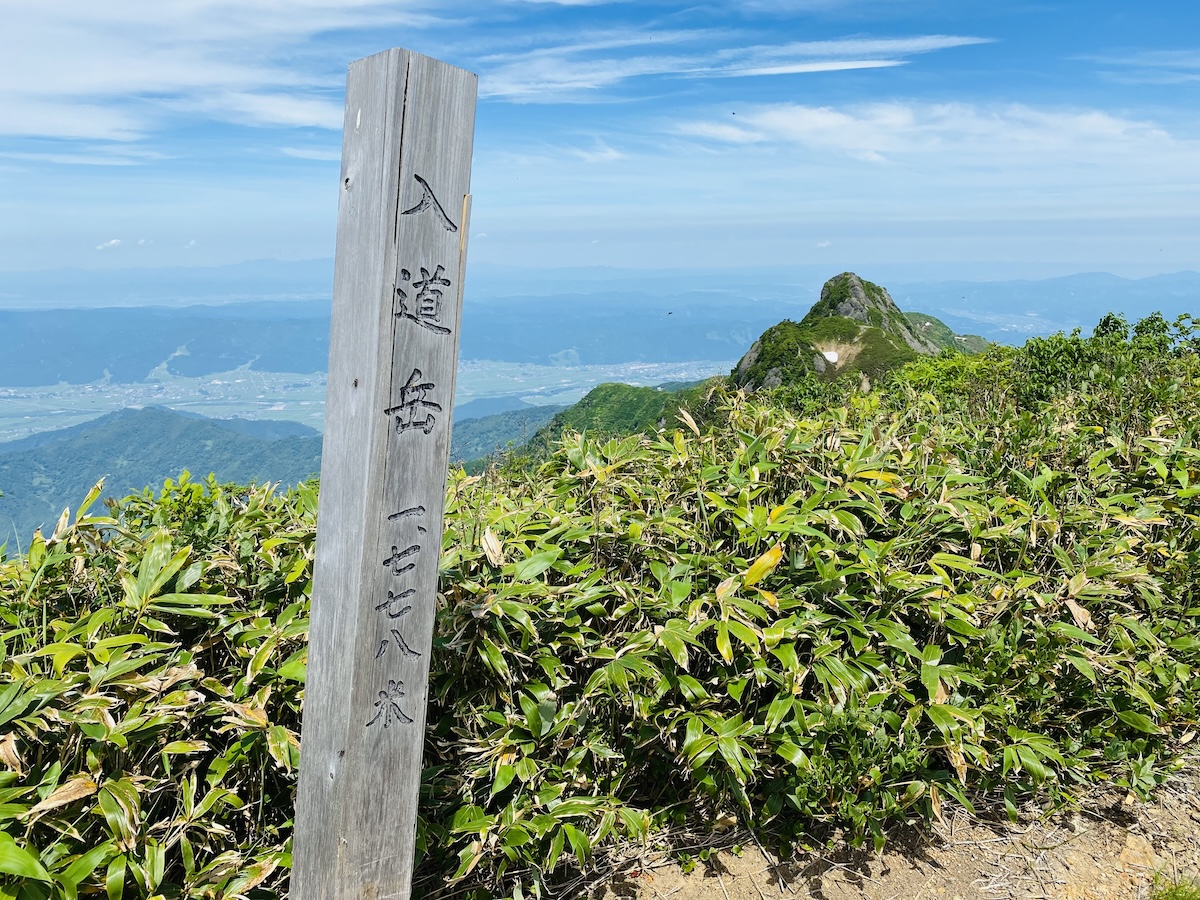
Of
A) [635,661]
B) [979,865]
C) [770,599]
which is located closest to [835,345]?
[979,865]

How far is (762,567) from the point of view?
2.66 meters

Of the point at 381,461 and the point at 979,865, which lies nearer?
the point at 381,461

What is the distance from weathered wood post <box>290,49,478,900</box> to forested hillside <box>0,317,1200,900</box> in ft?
1.05

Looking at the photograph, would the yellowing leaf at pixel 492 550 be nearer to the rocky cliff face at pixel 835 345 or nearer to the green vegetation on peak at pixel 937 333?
the rocky cliff face at pixel 835 345

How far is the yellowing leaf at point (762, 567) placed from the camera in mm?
2662

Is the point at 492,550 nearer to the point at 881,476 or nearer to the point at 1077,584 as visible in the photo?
the point at 881,476

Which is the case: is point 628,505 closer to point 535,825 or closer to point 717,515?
point 717,515

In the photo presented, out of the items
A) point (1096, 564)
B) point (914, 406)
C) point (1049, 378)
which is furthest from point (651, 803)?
point (1049, 378)

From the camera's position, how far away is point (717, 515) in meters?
2.98

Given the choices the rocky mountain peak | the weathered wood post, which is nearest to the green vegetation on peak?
the rocky mountain peak

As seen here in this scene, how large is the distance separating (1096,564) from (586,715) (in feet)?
6.59

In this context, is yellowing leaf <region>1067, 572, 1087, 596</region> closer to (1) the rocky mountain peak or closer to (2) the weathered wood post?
(2) the weathered wood post

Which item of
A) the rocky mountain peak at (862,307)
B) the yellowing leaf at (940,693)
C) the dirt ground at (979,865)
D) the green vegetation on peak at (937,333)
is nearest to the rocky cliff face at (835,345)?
the rocky mountain peak at (862,307)

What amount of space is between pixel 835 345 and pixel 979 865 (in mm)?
15140
